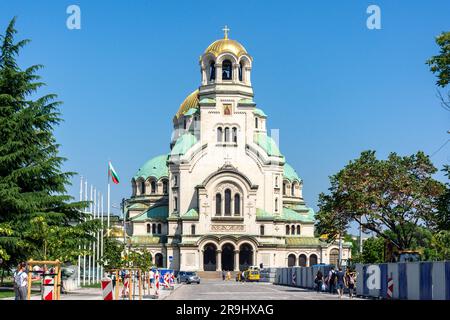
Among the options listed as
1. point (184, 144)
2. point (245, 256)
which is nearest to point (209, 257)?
point (245, 256)

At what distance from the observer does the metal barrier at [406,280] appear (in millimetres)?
30875

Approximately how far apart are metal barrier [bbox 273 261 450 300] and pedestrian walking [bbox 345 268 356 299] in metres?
0.32

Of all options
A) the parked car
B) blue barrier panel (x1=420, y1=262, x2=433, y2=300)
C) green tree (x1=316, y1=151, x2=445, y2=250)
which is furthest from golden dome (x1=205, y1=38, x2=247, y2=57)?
blue barrier panel (x1=420, y1=262, x2=433, y2=300)

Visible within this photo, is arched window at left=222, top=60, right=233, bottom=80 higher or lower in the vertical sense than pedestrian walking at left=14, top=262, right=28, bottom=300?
higher

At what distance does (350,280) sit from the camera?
45.4 m

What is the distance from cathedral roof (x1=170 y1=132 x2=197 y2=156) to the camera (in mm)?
114287

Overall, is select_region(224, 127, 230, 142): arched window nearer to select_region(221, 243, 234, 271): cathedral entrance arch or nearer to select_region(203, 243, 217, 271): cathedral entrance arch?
select_region(221, 243, 234, 271): cathedral entrance arch

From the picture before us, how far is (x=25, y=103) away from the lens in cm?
4662

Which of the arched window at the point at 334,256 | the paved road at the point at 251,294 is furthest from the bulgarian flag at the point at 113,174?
the arched window at the point at 334,256

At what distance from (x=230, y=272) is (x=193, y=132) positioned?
23576 mm

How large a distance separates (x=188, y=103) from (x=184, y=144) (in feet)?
54.4

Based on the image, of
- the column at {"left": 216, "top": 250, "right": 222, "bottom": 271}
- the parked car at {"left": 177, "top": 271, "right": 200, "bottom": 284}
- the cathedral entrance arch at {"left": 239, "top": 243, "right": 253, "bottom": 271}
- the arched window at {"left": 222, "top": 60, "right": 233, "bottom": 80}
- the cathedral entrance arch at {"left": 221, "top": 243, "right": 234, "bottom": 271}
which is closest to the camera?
the parked car at {"left": 177, "top": 271, "right": 200, "bottom": 284}

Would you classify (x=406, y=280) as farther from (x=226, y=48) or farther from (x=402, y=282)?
(x=226, y=48)
